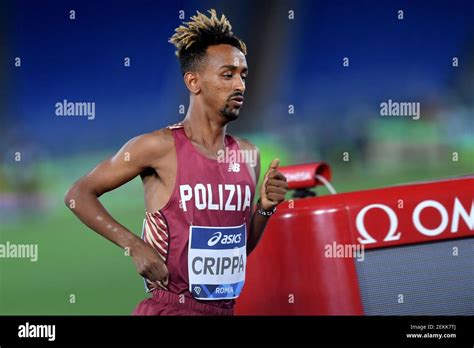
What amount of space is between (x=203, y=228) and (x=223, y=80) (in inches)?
27.5

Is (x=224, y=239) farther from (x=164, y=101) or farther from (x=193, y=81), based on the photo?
(x=164, y=101)

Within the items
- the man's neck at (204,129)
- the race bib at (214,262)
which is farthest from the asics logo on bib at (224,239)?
the man's neck at (204,129)

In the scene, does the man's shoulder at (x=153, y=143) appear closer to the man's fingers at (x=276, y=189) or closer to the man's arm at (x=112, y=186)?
the man's arm at (x=112, y=186)

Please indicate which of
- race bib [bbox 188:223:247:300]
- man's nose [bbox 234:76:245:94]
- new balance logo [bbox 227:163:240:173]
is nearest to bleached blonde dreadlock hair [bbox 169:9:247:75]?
man's nose [bbox 234:76:245:94]

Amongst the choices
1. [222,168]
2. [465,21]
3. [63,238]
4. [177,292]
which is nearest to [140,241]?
[177,292]

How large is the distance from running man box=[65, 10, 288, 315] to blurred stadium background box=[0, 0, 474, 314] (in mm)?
1434

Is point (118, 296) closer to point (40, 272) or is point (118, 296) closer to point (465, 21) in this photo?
point (40, 272)

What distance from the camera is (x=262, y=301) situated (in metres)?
3.79

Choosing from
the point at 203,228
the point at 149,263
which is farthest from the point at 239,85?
the point at 149,263

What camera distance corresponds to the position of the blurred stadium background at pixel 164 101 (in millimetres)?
4895

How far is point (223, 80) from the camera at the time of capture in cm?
357

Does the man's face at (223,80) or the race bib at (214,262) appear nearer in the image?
the race bib at (214,262)
